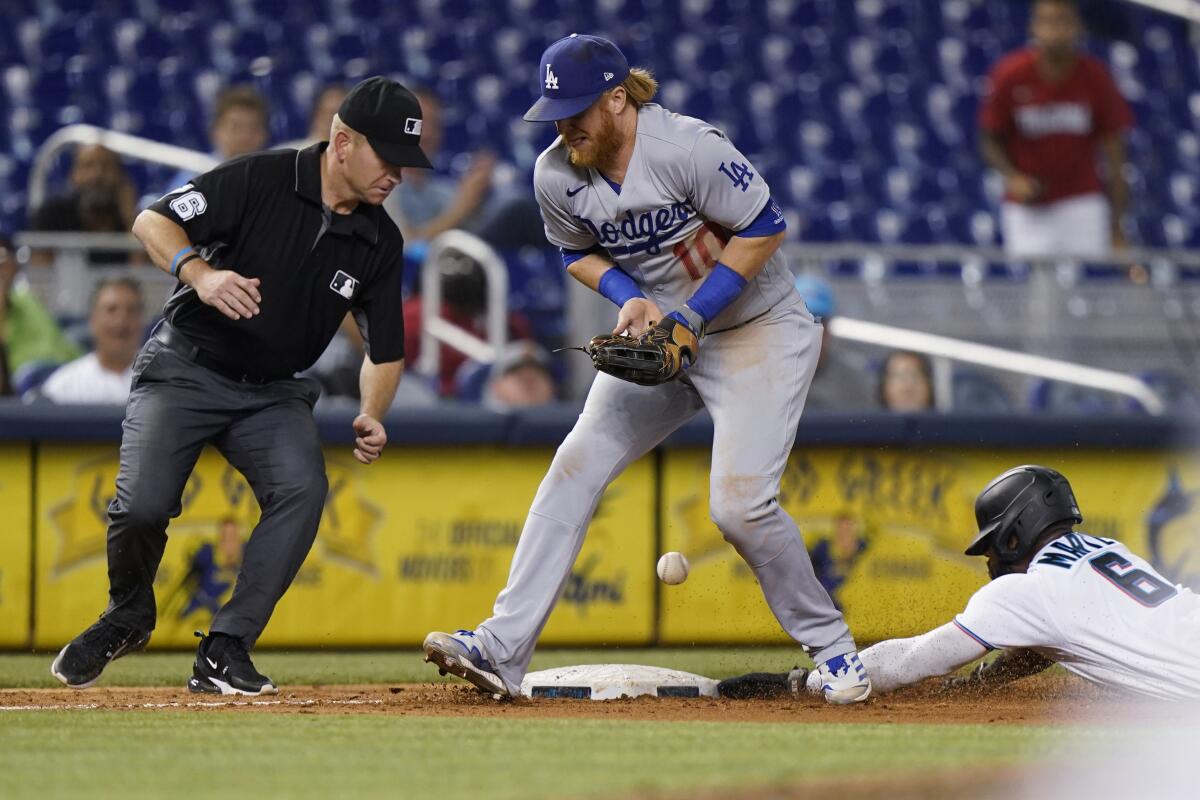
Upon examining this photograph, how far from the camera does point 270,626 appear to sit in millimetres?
8102

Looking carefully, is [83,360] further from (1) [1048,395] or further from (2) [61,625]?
(1) [1048,395]

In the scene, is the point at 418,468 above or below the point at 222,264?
below

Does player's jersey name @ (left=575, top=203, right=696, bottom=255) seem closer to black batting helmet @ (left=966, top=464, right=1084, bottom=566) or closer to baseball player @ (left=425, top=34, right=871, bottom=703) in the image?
baseball player @ (left=425, top=34, right=871, bottom=703)

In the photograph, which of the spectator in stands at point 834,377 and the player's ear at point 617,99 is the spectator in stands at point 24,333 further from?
the player's ear at point 617,99

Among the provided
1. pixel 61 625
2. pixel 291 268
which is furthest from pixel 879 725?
pixel 61 625

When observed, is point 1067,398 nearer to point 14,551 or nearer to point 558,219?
point 558,219

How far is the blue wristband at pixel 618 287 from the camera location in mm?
5684

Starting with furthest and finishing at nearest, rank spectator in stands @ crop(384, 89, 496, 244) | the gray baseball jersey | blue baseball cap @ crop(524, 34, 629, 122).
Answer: spectator in stands @ crop(384, 89, 496, 244)
the gray baseball jersey
blue baseball cap @ crop(524, 34, 629, 122)

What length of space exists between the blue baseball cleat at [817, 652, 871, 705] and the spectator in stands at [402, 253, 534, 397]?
4.27 m

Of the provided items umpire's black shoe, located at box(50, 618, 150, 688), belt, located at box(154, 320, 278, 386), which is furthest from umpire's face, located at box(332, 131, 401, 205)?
umpire's black shoe, located at box(50, 618, 150, 688)

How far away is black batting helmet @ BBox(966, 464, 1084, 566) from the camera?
18.4 ft

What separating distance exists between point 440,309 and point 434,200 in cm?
143

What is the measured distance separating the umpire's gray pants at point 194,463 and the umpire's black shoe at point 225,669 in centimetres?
4

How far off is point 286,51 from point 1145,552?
8.30 meters
